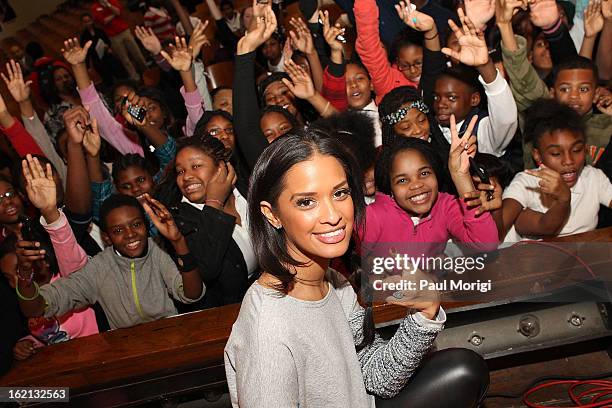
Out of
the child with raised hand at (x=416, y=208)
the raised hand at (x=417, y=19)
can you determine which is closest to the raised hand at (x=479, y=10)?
the raised hand at (x=417, y=19)

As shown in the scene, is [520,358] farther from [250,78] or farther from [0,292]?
[0,292]

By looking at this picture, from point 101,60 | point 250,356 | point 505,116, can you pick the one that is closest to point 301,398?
point 250,356

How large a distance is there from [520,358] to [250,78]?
5.14ft

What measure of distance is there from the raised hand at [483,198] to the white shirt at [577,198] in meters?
0.18

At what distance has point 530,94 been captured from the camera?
283cm

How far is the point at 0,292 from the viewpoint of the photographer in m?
2.17

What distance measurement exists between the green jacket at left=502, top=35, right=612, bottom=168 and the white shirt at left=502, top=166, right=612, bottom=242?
0.29m

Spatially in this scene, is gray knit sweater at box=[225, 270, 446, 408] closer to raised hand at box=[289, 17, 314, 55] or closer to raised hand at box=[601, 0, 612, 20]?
raised hand at box=[289, 17, 314, 55]

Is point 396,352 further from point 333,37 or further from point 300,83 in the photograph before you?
point 333,37

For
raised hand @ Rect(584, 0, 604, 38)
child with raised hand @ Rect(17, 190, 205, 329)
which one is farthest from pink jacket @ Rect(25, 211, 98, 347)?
raised hand @ Rect(584, 0, 604, 38)

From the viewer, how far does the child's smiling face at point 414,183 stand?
2.21 metres

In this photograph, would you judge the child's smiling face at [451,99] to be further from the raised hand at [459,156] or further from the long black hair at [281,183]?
the long black hair at [281,183]

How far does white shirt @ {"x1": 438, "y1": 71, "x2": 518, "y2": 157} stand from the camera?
255 cm

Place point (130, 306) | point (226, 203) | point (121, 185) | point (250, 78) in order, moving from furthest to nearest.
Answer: point (121, 185)
point (250, 78)
point (226, 203)
point (130, 306)
